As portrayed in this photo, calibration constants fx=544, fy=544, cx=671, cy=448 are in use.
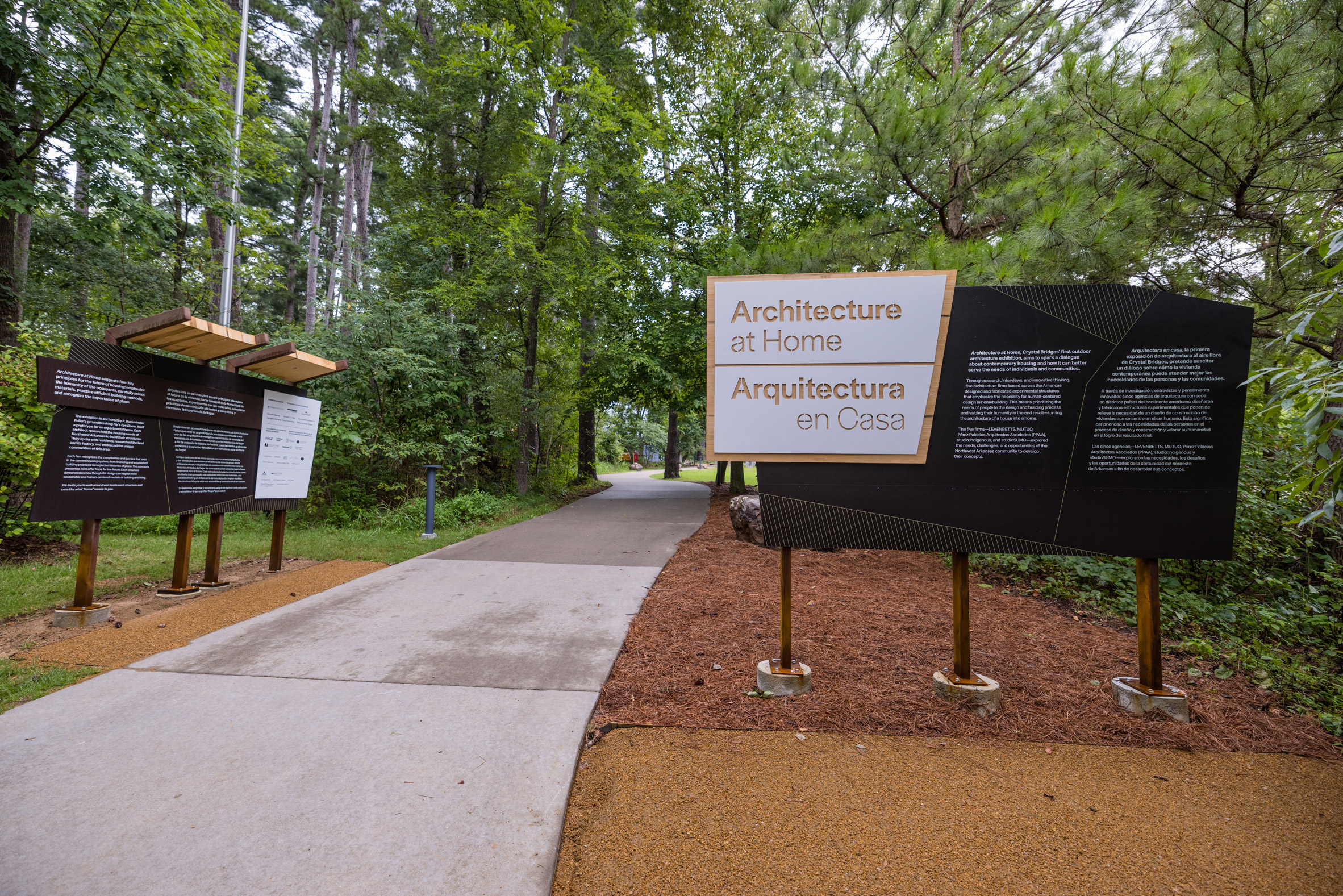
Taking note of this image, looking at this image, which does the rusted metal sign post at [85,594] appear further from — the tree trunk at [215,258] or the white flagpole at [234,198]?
the tree trunk at [215,258]

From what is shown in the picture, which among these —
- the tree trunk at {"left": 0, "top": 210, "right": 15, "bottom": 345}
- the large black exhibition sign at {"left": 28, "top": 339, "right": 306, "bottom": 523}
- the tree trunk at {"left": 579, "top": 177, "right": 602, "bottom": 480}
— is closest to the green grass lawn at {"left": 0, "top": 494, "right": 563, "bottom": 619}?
the large black exhibition sign at {"left": 28, "top": 339, "right": 306, "bottom": 523}

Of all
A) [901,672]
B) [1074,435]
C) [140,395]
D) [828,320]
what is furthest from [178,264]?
[1074,435]

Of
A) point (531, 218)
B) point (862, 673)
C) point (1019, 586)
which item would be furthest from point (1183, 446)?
point (531, 218)

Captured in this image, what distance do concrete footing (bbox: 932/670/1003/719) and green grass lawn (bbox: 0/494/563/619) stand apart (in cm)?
605

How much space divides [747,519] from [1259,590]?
5.12 m

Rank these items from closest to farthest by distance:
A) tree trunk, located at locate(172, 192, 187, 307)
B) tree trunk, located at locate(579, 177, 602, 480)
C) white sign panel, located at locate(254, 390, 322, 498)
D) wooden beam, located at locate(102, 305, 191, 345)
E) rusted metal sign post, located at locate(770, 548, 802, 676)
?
rusted metal sign post, located at locate(770, 548, 802, 676) → wooden beam, located at locate(102, 305, 191, 345) → white sign panel, located at locate(254, 390, 322, 498) → tree trunk, located at locate(172, 192, 187, 307) → tree trunk, located at locate(579, 177, 602, 480)

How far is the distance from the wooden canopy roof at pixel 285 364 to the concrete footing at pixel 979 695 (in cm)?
597

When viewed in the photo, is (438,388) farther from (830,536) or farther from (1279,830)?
(1279,830)

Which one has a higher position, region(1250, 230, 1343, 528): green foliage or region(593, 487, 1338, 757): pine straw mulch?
region(1250, 230, 1343, 528): green foliage

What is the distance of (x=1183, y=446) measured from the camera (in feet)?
9.83

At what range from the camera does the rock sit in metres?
7.69

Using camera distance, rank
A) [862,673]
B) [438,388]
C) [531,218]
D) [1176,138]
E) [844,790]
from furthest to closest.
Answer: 1. [531,218]
2. [438,388]
3. [1176,138]
4. [862,673]
5. [844,790]

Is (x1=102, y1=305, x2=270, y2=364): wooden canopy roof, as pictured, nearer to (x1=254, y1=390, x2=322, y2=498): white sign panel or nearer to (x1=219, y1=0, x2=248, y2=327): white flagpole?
(x1=254, y1=390, x2=322, y2=498): white sign panel

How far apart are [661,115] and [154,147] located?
10.2m
